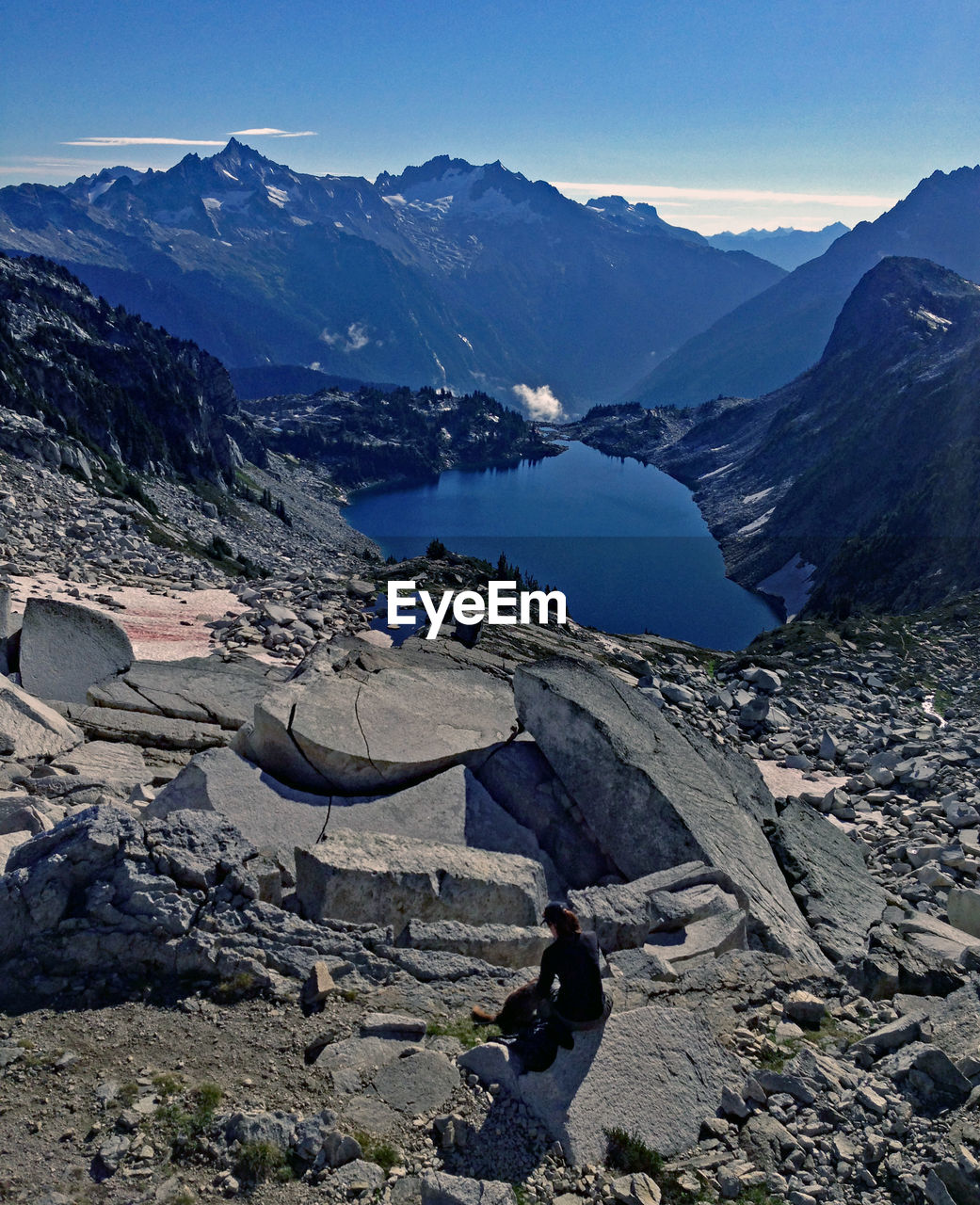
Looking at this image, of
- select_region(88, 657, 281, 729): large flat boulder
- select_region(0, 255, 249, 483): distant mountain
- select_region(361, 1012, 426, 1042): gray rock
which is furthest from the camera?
select_region(0, 255, 249, 483): distant mountain

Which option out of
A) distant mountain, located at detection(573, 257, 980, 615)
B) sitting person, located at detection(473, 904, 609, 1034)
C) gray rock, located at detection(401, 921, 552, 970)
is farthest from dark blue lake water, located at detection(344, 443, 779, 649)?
sitting person, located at detection(473, 904, 609, 1034)

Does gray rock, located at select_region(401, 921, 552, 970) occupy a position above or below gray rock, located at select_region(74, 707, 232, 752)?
above

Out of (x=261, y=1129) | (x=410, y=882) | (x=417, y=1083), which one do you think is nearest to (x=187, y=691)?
(x=410, y=882)

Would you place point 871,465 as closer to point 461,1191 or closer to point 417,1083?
point 417,1083

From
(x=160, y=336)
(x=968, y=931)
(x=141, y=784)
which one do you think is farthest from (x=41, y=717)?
(x=160, y=336)

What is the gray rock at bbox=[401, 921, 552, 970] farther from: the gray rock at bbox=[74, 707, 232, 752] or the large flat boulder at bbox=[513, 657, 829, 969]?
the gray rock at bbox=[74, 707, 232, 752]

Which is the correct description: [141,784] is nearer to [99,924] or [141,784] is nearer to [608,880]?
[99,924]
